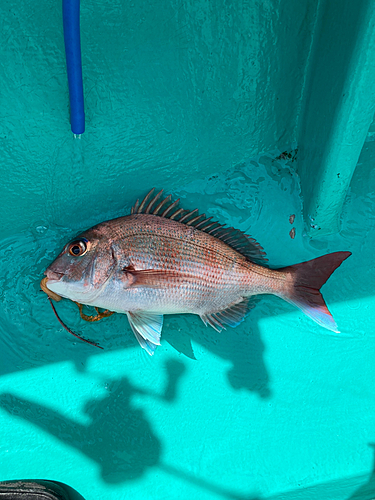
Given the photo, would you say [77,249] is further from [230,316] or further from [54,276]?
[230,316]

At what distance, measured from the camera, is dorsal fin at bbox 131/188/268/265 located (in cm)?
173

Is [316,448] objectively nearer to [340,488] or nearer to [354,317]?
[340,488]

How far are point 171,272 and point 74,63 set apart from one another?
36.5 inches

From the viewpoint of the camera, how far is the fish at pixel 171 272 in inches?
62.7

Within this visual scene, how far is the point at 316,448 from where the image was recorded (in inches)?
77.5

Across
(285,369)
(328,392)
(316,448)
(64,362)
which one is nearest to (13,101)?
(64,362)

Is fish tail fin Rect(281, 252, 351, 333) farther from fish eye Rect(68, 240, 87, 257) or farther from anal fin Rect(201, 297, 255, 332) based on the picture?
fish eye Rect(68, 240, 87, 257)

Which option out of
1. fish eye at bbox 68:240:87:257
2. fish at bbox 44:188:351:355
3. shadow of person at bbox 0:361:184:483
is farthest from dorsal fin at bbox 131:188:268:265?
shadow of person at bbox 0:361:184:483

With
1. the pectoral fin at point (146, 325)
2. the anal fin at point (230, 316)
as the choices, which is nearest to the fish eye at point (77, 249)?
the pectoral fin at point (146, 325)

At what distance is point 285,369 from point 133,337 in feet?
2.74

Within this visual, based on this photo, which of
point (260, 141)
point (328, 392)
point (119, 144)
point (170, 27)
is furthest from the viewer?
point (328, 392)

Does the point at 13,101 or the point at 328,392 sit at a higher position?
the point at 13,101

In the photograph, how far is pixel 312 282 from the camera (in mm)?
1751

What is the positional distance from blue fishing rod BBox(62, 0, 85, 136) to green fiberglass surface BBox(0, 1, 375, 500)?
0.49ft
